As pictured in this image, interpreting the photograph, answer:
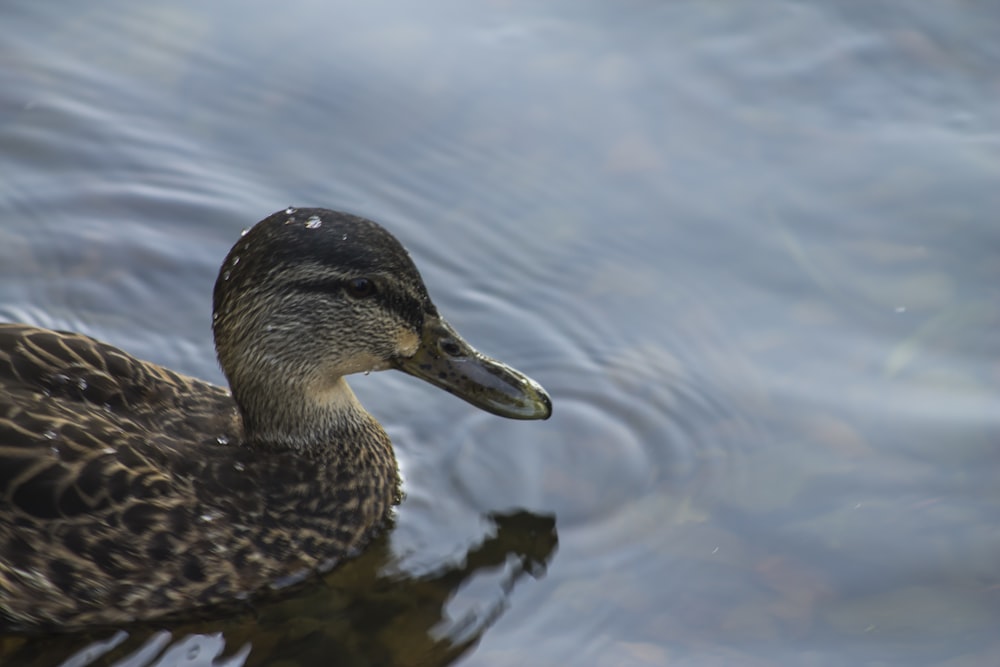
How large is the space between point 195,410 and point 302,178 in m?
2.21

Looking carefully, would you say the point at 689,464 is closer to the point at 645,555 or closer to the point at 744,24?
the point at 645,555

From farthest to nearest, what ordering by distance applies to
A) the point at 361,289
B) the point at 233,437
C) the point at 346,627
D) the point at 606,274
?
the point at 606,274, the point at 233,437, the point at 361,289, the point at 346,627

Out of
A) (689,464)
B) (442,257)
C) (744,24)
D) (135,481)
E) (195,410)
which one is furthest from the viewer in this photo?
(744,24)

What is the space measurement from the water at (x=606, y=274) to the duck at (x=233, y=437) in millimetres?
191

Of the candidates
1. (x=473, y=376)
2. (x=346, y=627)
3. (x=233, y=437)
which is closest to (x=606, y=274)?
(x=473, y=376)

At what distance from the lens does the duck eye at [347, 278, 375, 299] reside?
5.88 meters

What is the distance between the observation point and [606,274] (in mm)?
7418

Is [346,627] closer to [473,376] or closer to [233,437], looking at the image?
[233,437]

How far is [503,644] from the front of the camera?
18.5ft

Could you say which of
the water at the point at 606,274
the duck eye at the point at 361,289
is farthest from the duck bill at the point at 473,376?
the water at the point at 606,274

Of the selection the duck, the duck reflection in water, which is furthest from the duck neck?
the duck reflection in water

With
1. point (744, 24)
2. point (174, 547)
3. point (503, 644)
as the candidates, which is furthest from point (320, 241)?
point (744, 24)

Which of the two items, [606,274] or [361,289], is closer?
[361,289]

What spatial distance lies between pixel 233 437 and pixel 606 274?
7.17ft
